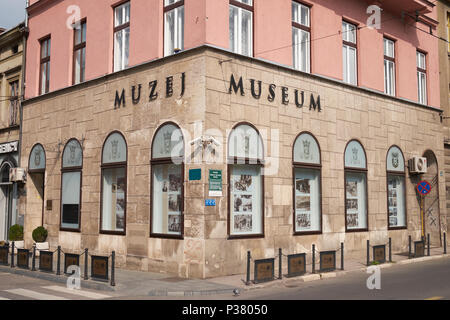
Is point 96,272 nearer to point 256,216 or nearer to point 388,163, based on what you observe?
point 256,216

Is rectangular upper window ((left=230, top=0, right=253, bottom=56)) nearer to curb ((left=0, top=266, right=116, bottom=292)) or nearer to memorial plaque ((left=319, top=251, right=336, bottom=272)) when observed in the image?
memorial plaque ((left=319, top=251, right=336, bottom=272))

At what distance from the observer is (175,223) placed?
47.0 feet

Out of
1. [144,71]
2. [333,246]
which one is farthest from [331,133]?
[144,71]

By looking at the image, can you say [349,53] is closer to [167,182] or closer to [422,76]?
[422,76]

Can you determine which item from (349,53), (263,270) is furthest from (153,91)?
(349,53)

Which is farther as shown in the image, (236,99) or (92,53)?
(92,53)

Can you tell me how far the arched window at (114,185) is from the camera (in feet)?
53.0

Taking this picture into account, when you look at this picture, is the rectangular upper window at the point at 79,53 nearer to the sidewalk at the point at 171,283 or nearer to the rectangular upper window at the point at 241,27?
the rectangular upper window at the point at 241,27

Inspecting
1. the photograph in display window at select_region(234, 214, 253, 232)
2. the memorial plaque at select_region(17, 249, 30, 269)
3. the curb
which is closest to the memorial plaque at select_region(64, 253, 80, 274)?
the curb

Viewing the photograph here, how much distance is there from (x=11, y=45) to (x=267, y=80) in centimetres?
1431

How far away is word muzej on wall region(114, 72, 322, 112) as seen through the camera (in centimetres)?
1446

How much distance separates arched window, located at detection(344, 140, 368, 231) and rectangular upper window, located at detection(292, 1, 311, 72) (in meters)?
3.73

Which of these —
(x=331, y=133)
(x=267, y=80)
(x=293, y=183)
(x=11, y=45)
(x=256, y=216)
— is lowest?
(x=256, y=216)

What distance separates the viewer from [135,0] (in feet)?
53.3
